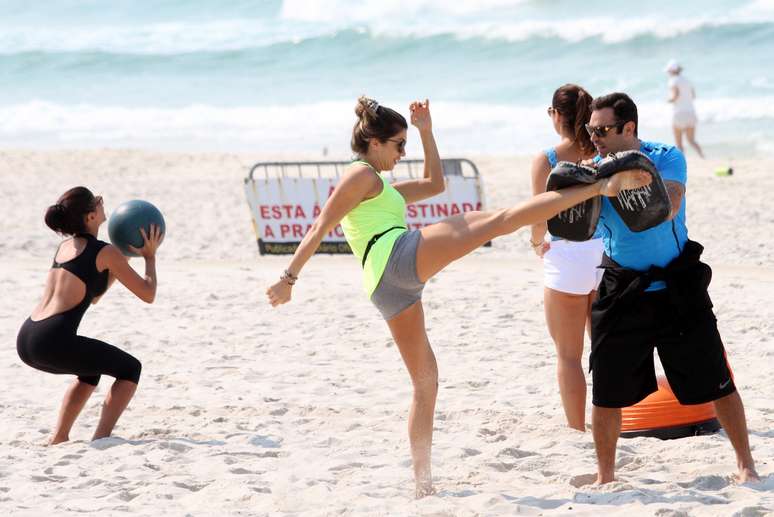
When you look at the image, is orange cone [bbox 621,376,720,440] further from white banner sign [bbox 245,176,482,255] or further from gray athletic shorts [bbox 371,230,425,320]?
white banner sign [bbox 245,176,482,255]

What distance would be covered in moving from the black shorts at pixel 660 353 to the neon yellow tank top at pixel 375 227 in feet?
2.95

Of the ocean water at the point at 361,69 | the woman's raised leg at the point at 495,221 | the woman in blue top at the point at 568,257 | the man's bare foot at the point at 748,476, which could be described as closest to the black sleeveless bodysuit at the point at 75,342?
the woman's raised leg at the point at 495,221

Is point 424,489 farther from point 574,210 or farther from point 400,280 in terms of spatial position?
point 574,210

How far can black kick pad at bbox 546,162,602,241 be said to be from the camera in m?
4.10

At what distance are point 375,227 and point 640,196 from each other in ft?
3.34

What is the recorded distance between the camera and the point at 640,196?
4.01 metres

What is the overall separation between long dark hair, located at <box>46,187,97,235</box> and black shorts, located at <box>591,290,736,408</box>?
101 inches

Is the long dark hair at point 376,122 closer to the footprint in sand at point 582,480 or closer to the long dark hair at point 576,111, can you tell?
the long dark hair at point 576,111

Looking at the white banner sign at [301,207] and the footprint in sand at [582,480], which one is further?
the white banner sign at [301,207]

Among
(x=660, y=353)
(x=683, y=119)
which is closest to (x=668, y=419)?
(x=660, y=353)

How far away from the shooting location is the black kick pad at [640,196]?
398 centimetres

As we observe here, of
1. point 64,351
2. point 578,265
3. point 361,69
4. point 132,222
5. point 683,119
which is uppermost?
point 361,69

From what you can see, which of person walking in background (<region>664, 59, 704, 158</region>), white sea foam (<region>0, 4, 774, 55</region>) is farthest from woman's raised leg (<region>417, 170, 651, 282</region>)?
white sea foam (<region>0, 4, 774, 55</region>)

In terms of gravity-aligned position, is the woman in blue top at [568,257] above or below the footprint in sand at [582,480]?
above
